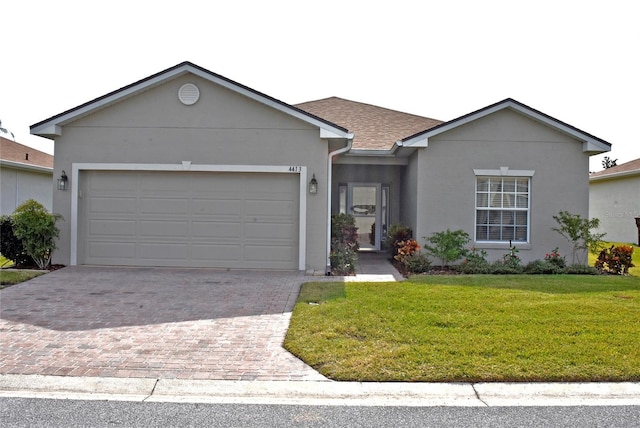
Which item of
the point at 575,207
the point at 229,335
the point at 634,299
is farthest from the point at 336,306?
the point at 575,207

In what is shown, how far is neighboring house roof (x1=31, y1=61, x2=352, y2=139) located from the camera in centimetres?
1125

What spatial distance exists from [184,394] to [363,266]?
328 inches

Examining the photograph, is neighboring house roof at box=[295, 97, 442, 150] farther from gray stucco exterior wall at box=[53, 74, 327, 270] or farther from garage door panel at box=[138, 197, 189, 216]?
garage door panel at box=[138, 197, 189, 216]

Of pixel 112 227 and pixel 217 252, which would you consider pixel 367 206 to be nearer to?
pixel 217 252

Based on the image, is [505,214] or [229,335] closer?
[229,335]

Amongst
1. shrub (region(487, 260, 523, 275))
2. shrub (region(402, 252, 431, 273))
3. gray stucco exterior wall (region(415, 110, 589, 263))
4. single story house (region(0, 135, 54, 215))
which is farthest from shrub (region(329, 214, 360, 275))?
single story house (region(0, 135, 54, 215))

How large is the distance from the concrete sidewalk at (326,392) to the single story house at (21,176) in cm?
1454

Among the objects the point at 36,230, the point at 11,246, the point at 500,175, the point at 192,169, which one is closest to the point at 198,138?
the point at 192,169

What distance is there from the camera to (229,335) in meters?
6.35

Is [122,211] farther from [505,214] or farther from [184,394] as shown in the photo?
[505,214]

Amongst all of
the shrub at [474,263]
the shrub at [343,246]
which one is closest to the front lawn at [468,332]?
the shrub at [343,246]

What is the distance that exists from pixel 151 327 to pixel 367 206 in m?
10.8

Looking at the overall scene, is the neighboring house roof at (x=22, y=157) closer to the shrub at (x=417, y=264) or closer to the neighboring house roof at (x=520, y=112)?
the neighboring house roof at (x=520, y=112)

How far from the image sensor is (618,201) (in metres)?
22.5
